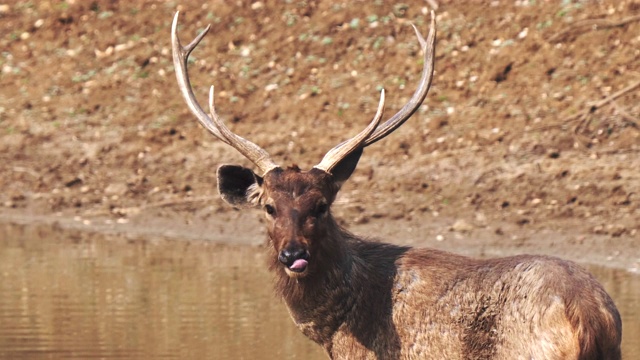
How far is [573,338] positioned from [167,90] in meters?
12.8

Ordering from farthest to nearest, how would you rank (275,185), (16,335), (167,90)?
1. (167,90)
2. (16,335)
3. (275,185)

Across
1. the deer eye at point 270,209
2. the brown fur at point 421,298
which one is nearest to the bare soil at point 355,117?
the brown fur at point 421,298

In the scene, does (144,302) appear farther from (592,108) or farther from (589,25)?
(589,25)

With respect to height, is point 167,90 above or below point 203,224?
above

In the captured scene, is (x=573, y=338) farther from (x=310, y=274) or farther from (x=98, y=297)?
(x=98, y=297)

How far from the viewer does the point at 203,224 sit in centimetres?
1623

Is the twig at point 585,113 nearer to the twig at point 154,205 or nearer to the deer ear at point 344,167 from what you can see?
the twig at point 154,205

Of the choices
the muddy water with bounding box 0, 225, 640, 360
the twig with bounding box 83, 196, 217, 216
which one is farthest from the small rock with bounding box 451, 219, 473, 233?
the twig with bounding box 83, 196, 217, 216

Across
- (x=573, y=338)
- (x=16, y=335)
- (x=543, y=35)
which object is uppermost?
(x=543, y=35)

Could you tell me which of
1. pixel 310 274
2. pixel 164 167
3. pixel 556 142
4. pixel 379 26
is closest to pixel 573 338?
pixel 310 274

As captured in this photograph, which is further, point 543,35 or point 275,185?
point 543,35

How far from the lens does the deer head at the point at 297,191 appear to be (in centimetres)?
810

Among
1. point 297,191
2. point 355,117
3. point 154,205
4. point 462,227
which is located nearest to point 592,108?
point 462,227

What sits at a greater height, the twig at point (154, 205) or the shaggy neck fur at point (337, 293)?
the shaggy neck fur at point (337, 293)
